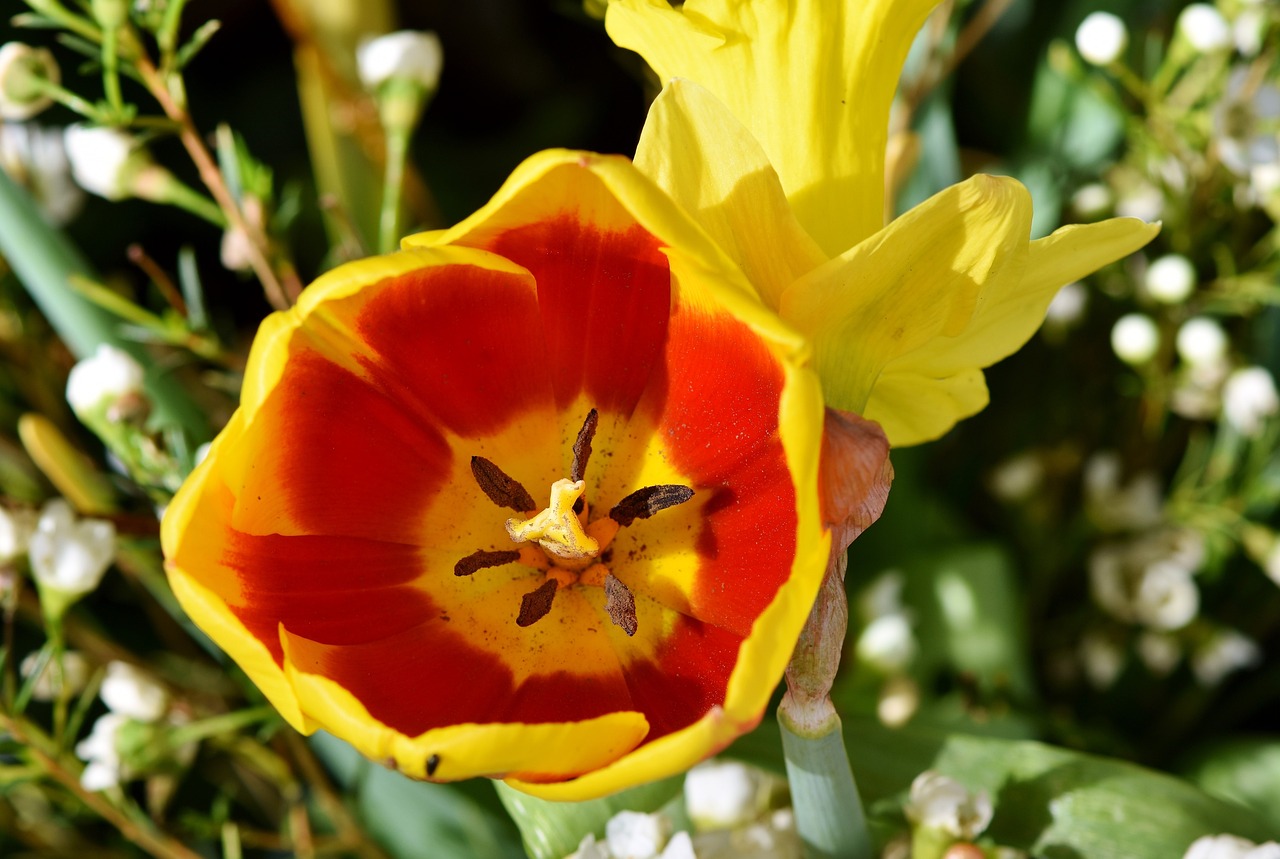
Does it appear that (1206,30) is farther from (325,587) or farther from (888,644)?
(325,587)

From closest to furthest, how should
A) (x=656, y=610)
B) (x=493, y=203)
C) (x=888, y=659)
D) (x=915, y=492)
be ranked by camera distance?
1. (x=493, y=203)
2. (x=656, y=610)
3. (x=888, y=659)
4. (x=915, y=492)

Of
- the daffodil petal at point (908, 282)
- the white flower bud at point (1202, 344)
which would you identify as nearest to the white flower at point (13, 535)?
the daffodil petal at point (908, 282)

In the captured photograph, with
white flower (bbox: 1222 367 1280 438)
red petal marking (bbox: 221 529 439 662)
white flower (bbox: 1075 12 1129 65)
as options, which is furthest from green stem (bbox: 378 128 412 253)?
white flower (bbox: 1222 367 1280 438)

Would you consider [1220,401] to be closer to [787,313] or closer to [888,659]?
[888,659]

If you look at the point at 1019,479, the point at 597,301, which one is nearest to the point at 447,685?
the point at 597,301

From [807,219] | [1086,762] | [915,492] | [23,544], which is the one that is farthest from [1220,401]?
[23,544]

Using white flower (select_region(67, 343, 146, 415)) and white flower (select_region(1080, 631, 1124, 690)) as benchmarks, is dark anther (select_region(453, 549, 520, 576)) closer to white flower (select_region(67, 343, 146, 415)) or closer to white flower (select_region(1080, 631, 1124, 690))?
white flower (select_region(67, 343, 146, 415))
